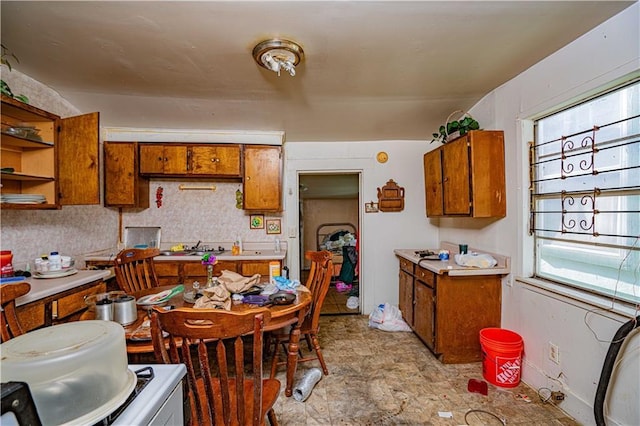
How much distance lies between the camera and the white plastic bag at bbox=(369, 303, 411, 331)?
343 cm

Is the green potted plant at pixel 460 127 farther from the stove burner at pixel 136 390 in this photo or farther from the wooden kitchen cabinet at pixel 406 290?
the stove burner at pixel 136 390

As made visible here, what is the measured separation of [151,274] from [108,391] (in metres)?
2.34

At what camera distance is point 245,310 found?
1787 mm

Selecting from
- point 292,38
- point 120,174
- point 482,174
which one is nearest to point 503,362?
point 482,174

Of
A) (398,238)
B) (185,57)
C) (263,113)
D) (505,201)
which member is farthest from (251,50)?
(398,238)

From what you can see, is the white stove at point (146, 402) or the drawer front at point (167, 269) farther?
the drawer front at point (167, 269)

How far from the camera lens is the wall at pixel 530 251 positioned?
1.63 m

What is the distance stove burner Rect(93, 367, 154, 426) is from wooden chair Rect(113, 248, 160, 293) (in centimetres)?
187

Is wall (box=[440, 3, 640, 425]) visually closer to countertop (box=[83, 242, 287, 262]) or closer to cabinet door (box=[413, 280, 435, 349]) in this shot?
cabinet door (box=[413, 280, 435, 349])

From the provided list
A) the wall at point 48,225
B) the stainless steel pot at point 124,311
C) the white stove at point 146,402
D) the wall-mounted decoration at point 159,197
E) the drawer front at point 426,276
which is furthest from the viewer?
the wall-mounted decoration at point 159,197

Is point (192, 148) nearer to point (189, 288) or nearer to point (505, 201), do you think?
point (189, 288)

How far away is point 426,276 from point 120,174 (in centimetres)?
348

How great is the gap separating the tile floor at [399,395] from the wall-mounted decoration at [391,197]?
1668 mm

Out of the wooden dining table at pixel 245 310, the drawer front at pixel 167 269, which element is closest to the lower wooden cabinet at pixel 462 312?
the wooden dining table at pixel 245 310
